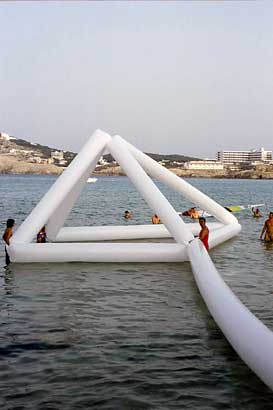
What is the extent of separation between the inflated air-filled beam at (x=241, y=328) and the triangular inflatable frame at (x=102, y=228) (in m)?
5.35

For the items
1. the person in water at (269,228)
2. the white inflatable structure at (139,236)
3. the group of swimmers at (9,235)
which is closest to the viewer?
the white inflatable structure at (139,236)

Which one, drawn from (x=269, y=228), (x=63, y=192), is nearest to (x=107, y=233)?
→ (x=63, y=192)

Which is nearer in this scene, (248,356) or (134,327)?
(248,356)

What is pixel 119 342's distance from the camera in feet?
36.2

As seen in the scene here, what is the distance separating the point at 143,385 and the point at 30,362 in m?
2.14

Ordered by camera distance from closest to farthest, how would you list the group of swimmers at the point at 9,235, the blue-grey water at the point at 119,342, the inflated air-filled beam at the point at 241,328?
1. the inflated air-filled beam at the point at 241,328
2. the blue-grey water at the point at 119,342
3. the group of swimmers at the point at 9,235

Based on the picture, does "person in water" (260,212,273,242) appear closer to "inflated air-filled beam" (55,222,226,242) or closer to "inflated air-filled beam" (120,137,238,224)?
"inflated air-filled beam" (55,222,226,242)

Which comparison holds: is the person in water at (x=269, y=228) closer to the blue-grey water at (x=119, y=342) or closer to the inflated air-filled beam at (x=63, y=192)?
the blue-grey water at (x=119, y=342)

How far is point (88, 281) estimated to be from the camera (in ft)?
→ 55.7

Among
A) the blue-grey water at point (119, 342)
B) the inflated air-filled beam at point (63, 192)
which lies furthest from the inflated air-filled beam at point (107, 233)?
the blue-grey water at point (119, 342)

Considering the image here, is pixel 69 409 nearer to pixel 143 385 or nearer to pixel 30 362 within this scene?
pixel 143 385

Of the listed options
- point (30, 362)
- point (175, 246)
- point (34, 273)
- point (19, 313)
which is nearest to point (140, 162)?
point (175, 246)

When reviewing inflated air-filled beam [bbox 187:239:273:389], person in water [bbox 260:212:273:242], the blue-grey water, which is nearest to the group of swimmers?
the blue-grey water

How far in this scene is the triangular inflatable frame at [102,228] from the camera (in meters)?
19.3
